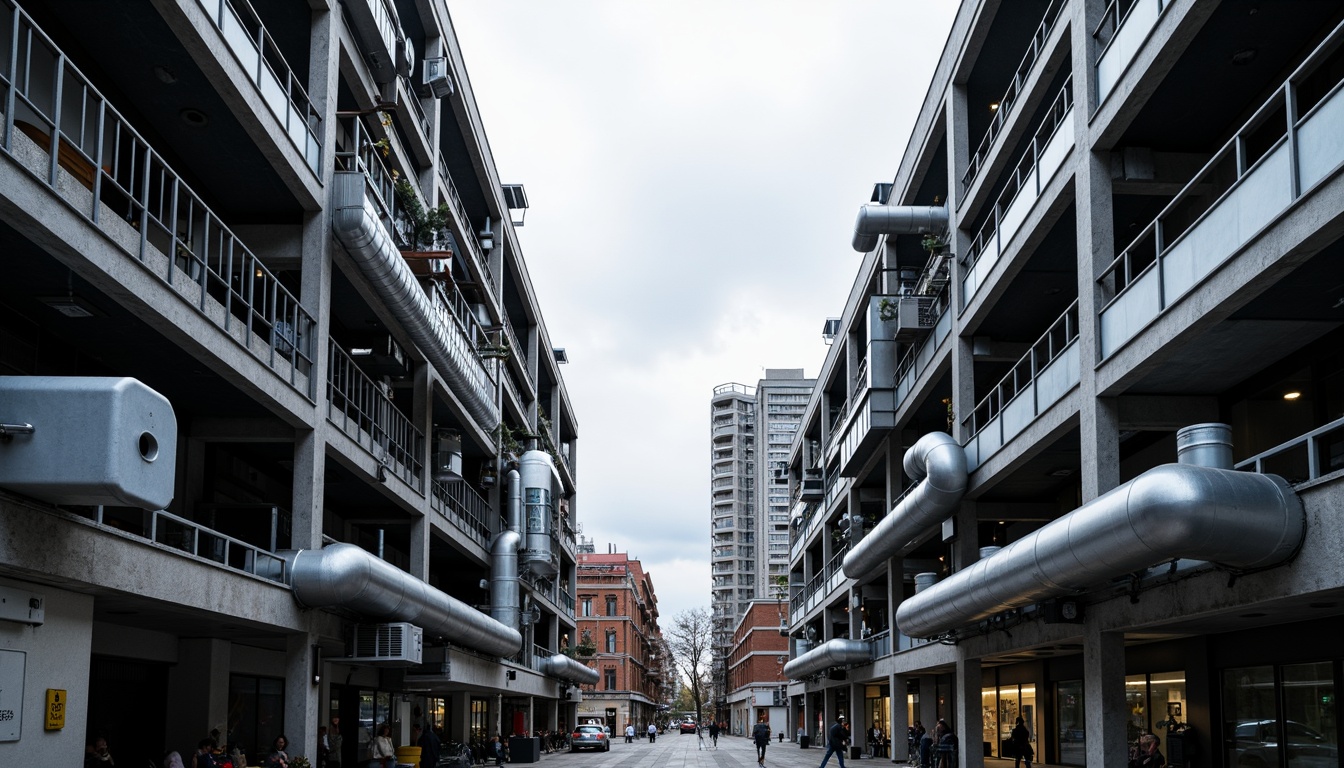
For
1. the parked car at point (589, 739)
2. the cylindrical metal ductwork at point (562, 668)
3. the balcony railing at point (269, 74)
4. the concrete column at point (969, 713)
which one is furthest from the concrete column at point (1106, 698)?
the parked car at point (589, 739)

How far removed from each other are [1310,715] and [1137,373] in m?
5.47

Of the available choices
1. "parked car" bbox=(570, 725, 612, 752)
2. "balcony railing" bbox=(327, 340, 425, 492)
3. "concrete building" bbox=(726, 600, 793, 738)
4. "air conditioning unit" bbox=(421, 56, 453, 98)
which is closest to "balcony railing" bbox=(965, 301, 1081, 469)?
"balcony railing" bbox=(327, 340, 425, 492)

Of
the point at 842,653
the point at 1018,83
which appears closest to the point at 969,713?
the point at 1018,83

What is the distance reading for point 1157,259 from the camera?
52.4 ft

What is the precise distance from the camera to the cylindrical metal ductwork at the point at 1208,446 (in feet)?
44.7

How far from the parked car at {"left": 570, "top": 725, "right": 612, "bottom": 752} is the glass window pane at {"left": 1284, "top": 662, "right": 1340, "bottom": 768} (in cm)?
3981

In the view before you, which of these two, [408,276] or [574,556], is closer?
[408,276]

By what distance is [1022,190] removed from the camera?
22.6 metres

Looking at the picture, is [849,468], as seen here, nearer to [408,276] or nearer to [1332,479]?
[408,276]

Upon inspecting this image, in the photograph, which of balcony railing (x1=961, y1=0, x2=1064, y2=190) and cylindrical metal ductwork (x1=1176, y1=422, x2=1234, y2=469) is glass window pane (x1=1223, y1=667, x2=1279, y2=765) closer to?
cylindrical metal ductwork (x1=1176, y1=422, x2=1234, y2=469)

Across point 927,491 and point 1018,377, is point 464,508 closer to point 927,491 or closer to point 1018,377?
point 927,491

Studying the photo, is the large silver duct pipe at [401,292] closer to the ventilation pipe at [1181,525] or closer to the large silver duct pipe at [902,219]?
the large silver duct pipe at [902,219]

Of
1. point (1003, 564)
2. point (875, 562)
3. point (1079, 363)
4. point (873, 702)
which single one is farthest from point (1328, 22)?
point (873, 702)

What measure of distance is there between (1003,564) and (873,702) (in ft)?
113
